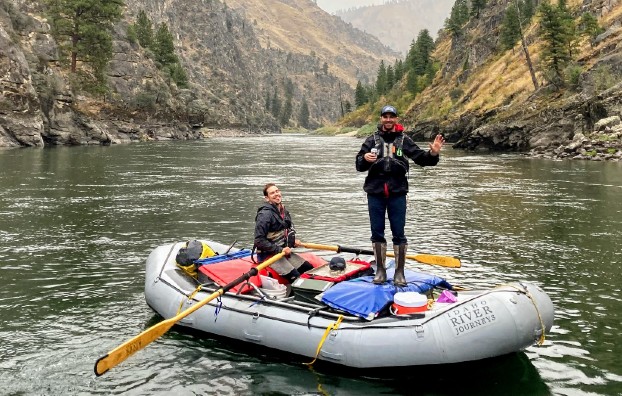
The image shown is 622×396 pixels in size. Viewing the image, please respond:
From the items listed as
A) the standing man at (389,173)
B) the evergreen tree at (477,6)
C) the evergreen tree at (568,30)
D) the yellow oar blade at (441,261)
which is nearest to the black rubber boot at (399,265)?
the standing man at (389,173)

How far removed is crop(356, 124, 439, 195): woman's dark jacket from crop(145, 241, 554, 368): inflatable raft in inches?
61.5

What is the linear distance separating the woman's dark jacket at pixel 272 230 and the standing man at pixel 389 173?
5.99 ft

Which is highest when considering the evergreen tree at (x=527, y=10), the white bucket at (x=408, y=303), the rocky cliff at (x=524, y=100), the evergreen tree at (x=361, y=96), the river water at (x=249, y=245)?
the evergreen tree at (x=527, y=10)

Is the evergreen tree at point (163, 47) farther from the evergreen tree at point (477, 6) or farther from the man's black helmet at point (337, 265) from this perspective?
the man's black helmet at point (337, 265)

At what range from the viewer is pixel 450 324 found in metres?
7.30

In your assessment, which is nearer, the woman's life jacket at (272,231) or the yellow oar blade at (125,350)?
the yellow oar blade at (125,350)

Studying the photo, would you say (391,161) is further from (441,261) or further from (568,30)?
(568,30)

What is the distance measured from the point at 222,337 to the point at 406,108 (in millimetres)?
113494

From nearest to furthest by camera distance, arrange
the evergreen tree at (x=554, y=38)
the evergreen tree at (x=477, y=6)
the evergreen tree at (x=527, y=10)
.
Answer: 1. the evergreen tree at (x=554, y=38)
2. the evergreen tree at (x=527, y=10)
3. the evergreen tree at (x=477, y=6)

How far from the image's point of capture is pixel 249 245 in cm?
1563

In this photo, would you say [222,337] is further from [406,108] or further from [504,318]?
[406,108]

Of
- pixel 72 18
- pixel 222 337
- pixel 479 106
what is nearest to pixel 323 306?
pixel 222 337

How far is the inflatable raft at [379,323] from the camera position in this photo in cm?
727

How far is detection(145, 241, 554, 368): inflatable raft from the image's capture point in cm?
727
